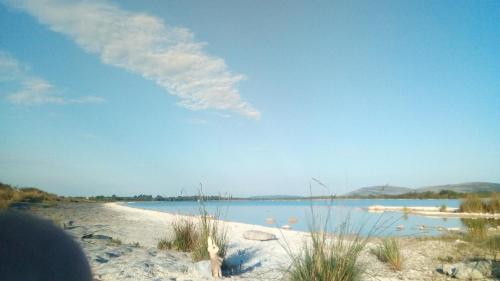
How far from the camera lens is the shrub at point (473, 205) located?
17.4 meters

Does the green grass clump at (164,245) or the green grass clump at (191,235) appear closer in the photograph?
the green grass clump at (191,235)

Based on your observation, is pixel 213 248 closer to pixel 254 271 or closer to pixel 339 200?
pixel 254 271

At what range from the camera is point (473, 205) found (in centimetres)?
1780

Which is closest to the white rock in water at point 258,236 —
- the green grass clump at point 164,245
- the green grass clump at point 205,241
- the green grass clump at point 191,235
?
the green grass clump at point 191,235

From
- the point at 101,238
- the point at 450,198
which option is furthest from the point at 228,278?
the point at 450,198

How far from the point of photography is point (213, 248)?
5.03m

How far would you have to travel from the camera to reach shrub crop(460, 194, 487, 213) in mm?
17380

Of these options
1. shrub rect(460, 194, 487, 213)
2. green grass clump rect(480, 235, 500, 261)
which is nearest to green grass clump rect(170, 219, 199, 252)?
green grass clump rect(480, 235, 500, 261)

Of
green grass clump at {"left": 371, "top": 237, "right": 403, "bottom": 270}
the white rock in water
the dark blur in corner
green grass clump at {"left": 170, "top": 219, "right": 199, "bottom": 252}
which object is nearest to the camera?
the dark blur in corner

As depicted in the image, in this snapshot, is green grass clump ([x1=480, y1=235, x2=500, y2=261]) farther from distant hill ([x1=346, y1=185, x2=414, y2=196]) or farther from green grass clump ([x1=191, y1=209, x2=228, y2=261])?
green grass clump ([x1=191, y1=209, x2=228, y2=261])

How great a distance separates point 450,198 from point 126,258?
49920 millimetres

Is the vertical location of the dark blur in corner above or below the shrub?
above

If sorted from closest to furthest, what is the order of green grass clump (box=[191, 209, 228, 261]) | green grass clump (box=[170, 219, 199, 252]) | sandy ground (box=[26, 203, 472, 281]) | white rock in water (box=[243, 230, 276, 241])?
1. sandy ground (box=[26, 203, 472, 281])
2. green grass clump (box=[191, 209, 228, 261])
3. green grass clump (box=[170, 219, 199, 252])
4. white rock in water (box=[243, 230, 276, 241])

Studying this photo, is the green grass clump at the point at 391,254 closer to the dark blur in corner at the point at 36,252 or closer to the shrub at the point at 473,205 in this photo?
the dark blur in corner at the point at 36,252
